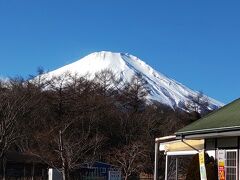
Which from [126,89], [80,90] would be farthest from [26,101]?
[126,89]

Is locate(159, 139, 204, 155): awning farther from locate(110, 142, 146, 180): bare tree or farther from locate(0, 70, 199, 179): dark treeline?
locate(0, 70, 199, 179): dark treeline

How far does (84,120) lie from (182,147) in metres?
46.5

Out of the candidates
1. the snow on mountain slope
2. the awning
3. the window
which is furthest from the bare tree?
the snow on mountain slope

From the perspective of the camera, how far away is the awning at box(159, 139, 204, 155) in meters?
22.6

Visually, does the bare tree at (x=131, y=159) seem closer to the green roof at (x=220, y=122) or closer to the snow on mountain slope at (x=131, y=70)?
the green roof at (x=220, y=122)

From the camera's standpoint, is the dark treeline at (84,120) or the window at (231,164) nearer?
the window at (231,164)

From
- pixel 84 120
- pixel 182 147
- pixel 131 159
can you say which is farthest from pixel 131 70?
pixel 182 147

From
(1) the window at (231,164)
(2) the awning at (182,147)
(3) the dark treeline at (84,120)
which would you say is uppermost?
(3) the dark treeline at (84,120)

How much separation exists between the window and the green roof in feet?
3.99

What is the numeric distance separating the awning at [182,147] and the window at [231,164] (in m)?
2.11

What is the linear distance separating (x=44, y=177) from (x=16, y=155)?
640 inches

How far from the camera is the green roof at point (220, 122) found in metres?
18.4

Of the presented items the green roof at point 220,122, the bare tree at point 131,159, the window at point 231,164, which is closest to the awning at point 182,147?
the green roof at point 220,122

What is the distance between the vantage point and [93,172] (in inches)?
1673
